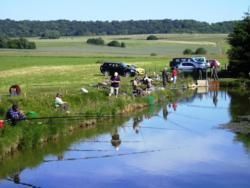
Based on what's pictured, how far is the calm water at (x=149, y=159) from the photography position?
23.3 meters

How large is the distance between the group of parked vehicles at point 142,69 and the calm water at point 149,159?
2240cm

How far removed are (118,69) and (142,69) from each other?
3.72 m

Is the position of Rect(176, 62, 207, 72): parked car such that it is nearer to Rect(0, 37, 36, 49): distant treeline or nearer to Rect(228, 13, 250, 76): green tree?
Rect(228, 13, 250, 76): green tree

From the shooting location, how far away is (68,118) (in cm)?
3388

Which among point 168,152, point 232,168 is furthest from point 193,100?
point 232,168

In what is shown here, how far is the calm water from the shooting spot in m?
23.3

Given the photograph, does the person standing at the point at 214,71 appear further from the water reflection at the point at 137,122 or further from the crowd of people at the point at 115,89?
the water reflection at the point at 137,122

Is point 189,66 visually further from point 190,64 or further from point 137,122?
point 137,122

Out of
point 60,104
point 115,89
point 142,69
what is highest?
point 60,104

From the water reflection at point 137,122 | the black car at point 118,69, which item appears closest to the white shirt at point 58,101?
the water reflection at point 137,122

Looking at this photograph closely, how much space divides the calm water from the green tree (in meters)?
24.7

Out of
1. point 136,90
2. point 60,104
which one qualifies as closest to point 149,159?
point 60,104

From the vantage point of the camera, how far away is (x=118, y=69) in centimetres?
6097

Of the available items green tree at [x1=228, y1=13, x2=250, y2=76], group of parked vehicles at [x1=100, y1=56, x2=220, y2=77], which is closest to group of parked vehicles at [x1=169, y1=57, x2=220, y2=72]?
group of parked vehicles at [x1=100, y1=56, x2=220, y2=77]
